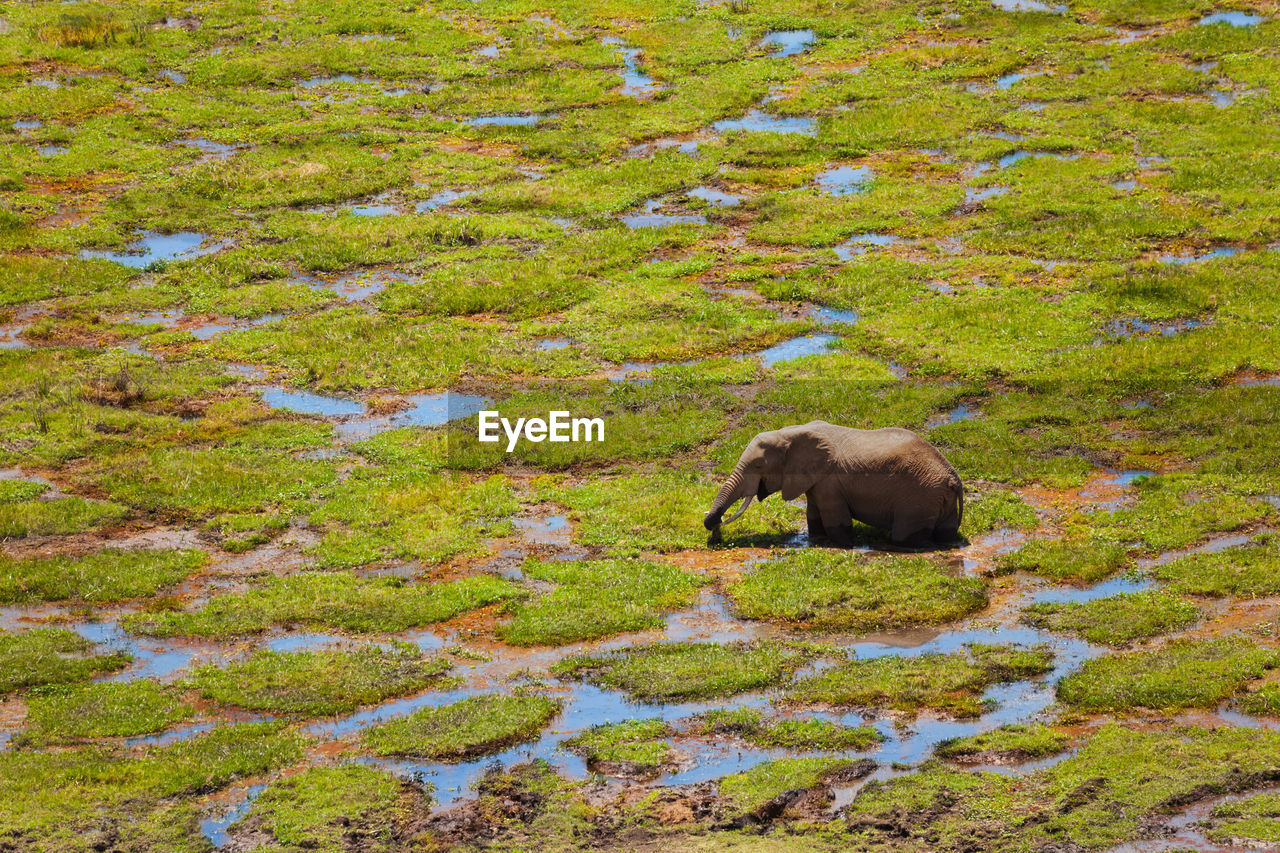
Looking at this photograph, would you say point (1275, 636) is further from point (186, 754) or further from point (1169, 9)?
point (1169, 9)

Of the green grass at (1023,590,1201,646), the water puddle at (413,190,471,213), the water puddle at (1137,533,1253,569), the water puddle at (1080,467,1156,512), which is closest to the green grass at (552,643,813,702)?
the green grass at (1023,590,1201,646)

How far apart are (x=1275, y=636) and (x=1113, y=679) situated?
7.81 feet

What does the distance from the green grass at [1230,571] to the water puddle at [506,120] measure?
26.7 meters

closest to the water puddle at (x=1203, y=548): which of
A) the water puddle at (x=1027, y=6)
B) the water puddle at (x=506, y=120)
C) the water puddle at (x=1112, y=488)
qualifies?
the water puddle at (x=1112, y=488)

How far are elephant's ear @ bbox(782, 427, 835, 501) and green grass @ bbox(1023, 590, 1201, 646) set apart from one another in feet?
12.8

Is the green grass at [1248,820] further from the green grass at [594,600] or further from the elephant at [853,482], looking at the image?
the green grass at [594,600]

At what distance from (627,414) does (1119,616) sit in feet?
35.0

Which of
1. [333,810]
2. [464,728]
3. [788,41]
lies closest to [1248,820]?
[464,728]

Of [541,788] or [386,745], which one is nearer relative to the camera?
[541,788]

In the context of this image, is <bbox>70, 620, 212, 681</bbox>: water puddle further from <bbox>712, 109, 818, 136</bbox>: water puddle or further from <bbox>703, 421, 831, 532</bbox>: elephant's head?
<bbox>712, 109, 818, 136</bbox>: water puddle

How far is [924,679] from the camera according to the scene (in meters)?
17.3

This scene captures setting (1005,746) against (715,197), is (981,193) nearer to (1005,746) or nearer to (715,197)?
(715,197)

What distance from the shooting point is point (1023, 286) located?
31.4 meters

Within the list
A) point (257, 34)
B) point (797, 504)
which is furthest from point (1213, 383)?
point (257, 34)
